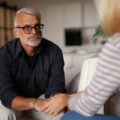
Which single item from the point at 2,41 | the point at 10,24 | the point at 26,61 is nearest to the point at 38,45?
the point at 26,61

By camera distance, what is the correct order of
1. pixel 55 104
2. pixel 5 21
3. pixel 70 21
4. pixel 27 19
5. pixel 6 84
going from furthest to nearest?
pixel 70 21 < pixel 5 21 < pixel 27 19 < pixel 6 84 < pixel 55 104

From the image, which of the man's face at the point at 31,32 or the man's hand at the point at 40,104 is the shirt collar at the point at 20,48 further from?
the man's hand at the point at 40,104

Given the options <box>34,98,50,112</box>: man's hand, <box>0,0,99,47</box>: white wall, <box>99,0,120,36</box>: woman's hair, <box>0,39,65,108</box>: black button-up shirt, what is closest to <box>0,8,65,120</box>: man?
<box>0,39,65,108</box>: black button-up shirt

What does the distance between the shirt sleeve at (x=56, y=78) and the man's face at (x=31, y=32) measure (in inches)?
8.5

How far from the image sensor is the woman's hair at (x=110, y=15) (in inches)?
35.8

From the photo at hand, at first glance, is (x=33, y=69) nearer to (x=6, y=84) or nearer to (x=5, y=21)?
(x=6, y=84)

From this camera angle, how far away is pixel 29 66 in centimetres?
180

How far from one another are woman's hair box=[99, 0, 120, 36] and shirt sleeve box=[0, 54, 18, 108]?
33.6 inches

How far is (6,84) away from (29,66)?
0.26 metres

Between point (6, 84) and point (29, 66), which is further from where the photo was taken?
point (29, 66)

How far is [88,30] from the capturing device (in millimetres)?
7562

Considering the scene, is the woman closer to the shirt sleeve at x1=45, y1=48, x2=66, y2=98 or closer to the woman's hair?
the woman's hair

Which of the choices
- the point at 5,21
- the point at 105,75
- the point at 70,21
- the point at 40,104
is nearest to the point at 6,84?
the point at 40,104

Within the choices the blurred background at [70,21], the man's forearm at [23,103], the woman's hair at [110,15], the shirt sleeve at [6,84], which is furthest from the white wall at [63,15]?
the woman's hair at [110,15]
